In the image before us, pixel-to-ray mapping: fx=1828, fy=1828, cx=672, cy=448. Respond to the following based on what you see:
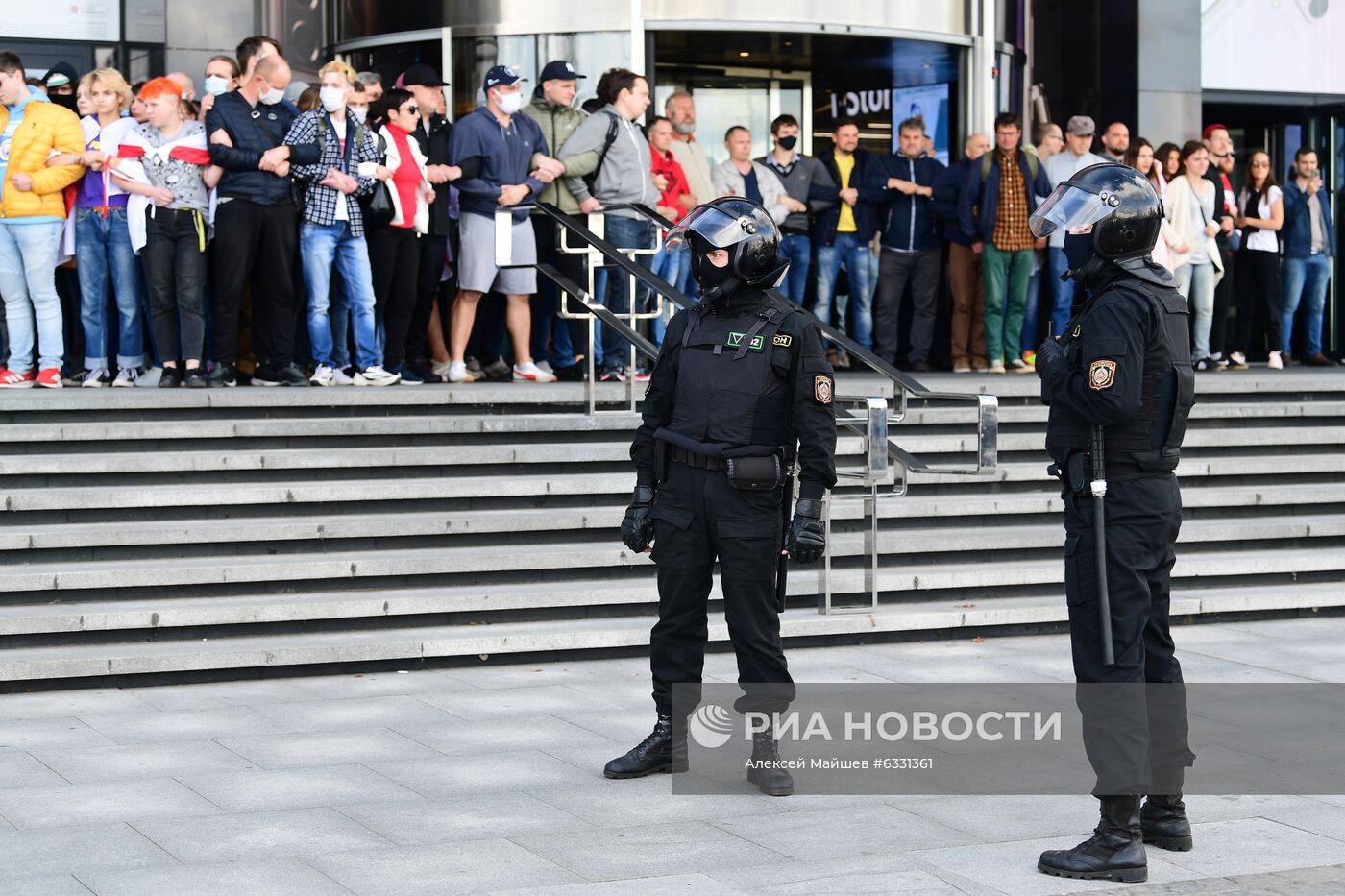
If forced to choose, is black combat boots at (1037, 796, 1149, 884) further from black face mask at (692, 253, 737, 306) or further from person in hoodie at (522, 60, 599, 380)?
person in hoodie at (522, 60, 599, 380)

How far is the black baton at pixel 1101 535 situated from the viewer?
5.18 m

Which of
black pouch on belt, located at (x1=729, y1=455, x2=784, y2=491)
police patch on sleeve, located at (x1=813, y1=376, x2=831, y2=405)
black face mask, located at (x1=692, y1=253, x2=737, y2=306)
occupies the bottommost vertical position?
black pouch on belt, located at (x1=729, y1=455, x2=784, y2=491)

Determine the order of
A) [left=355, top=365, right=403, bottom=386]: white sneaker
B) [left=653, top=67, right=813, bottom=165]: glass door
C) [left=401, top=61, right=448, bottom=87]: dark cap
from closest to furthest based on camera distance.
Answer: [left=355, top=365, right=403, bottom=386]: white sneaker, [left=401, top=61, right=448, bottom=87]: dark cap, [left=653, top=67, right=813, bottom=165]: glass door

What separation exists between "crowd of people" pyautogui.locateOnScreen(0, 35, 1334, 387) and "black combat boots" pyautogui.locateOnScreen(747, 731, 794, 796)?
424 centimetres

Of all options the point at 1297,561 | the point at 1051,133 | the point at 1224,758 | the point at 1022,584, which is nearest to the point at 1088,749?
the point at 1224,758

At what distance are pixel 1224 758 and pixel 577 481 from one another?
3.79 meters

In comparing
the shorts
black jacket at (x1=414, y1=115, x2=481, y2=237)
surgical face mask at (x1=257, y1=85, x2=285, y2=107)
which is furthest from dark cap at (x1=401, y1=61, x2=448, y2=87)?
surgical face mask at (x1=257, y1=85, x2=285, y2=107)

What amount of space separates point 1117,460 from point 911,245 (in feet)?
26.3

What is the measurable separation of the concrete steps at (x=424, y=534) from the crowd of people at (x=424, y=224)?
88 cm

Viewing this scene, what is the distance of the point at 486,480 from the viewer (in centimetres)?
912

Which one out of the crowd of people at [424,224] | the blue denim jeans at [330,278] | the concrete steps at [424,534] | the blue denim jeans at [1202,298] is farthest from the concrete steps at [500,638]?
the blue denim jeans at [1202,298]

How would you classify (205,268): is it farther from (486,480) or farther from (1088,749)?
(1088,749)

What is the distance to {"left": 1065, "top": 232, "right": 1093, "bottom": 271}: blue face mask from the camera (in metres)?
5.30

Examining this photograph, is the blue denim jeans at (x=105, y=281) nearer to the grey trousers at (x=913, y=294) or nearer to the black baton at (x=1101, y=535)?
the grey trousers at (x=913, y=294)
